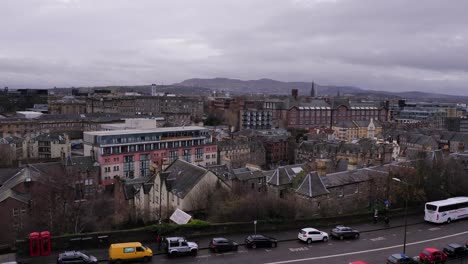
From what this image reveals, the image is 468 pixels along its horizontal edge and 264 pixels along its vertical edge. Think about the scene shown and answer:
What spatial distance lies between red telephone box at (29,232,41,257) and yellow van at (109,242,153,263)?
432cm

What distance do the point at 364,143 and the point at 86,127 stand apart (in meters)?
78.7

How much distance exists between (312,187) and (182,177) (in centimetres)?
1433

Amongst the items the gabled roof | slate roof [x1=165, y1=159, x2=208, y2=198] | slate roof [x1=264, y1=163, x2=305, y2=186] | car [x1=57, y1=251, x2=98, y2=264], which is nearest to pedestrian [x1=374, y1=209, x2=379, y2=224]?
slate roof [x1=264, y1=163, x2=305, y2=186]

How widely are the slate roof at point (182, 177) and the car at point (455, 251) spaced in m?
24.4

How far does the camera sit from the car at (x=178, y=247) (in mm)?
24562

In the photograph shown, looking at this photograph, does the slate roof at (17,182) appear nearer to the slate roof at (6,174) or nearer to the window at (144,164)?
the slate roof at (6,174)

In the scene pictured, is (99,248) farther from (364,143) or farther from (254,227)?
(364,143)

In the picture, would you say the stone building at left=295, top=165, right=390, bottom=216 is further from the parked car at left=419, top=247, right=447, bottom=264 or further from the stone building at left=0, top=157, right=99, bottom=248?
the stone building at left=0, top=157, right=99, bottom=248

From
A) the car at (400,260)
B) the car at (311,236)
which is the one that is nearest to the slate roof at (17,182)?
the car at (311,236)

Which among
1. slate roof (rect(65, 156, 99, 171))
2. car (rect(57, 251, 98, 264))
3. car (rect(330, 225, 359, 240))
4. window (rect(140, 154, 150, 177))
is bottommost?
window (rect(140, 154, 150, 177))

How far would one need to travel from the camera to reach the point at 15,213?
43688 millimetres

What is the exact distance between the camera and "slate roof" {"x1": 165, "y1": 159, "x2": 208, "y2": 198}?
142 feet

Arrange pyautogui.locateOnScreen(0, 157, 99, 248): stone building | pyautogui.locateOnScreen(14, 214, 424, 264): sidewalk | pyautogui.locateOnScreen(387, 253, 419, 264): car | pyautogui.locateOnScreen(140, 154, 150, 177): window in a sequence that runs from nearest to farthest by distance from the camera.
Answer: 1. pyautogui.locateOnScreen(387, 253, 419, 264): car
2. pyautogui.locateOnScreen(14, 214, 424, 264): sidewalk
3. pyautogui.locateOnScreen(0, 157, 99, 248): stone building
4. pyautogui.locateOnScreen(140, 154, 150, 177): window

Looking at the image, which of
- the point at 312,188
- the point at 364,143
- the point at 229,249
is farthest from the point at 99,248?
the point at 364,143
